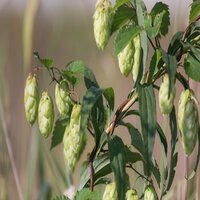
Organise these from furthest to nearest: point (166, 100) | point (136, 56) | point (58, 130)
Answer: point (58, 130) < point (136, 56) < point (166, 100)

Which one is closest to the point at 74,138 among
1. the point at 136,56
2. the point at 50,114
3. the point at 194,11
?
the point at 50,114

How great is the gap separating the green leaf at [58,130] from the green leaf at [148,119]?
0.21 metres

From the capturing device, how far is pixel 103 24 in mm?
1055

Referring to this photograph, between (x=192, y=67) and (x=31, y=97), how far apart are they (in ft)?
0.75

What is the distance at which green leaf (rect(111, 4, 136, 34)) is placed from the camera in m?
1.11

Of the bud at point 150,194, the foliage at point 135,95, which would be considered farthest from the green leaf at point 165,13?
the bud at point 150,194

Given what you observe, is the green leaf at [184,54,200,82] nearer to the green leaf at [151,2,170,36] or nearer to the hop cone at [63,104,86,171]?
the green leaf at [151,2,170,36]

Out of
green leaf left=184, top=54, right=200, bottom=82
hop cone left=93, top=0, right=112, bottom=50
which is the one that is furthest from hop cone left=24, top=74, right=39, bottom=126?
green leaf left=184, top=54, right=200, bottom=82

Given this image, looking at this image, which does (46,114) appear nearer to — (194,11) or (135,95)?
(135,95)

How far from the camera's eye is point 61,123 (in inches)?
47.9

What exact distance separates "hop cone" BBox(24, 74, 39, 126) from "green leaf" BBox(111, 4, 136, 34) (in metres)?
0.15

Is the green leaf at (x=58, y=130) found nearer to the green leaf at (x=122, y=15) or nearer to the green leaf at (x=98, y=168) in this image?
the green leaf at (x=98, y=168)

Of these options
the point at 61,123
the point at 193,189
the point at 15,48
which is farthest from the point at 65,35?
the point at 61,123

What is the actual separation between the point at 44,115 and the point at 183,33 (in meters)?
0.22
